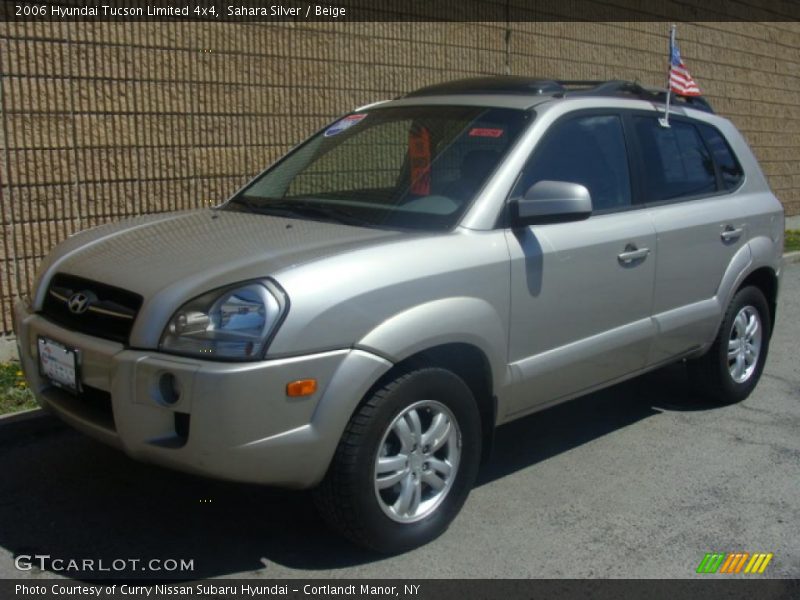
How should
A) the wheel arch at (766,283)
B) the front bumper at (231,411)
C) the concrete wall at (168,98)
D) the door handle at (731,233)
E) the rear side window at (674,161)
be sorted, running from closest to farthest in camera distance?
the front bumper at (231,411)
the rear side window at (674,161)
the door handle at (731,233)
the wheel arch at (766,283)
the concrete wall at (168,98)

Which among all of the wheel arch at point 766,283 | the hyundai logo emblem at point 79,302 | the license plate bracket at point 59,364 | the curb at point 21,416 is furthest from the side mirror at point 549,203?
the curb at point 21,416

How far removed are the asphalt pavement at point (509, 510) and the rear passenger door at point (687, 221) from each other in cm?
61

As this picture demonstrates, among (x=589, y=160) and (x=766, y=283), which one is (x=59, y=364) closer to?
(x=589, y=160)

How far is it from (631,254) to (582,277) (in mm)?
415

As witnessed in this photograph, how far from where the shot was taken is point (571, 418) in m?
5.79

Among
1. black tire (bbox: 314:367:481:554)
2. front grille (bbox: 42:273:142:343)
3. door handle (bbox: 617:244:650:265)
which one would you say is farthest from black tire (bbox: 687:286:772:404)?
front grille (bbox: 42:273:142:343)

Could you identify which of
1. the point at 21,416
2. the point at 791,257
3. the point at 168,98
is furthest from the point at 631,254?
the point at 791,257

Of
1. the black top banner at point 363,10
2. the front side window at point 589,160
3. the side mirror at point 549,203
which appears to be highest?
the black top banner at point 363,10

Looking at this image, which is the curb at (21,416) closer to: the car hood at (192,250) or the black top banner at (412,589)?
the car hood at (192,250)

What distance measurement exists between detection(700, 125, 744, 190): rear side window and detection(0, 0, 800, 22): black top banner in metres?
3.49

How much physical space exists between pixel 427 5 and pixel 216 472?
6.39 metres

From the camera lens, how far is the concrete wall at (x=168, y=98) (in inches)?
250

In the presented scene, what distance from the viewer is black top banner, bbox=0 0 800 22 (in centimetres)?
647

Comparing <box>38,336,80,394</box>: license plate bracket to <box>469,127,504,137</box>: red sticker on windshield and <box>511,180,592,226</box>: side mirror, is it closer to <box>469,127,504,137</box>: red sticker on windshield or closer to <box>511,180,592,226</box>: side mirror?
<box>511,180,592,226</box>: side mirror
